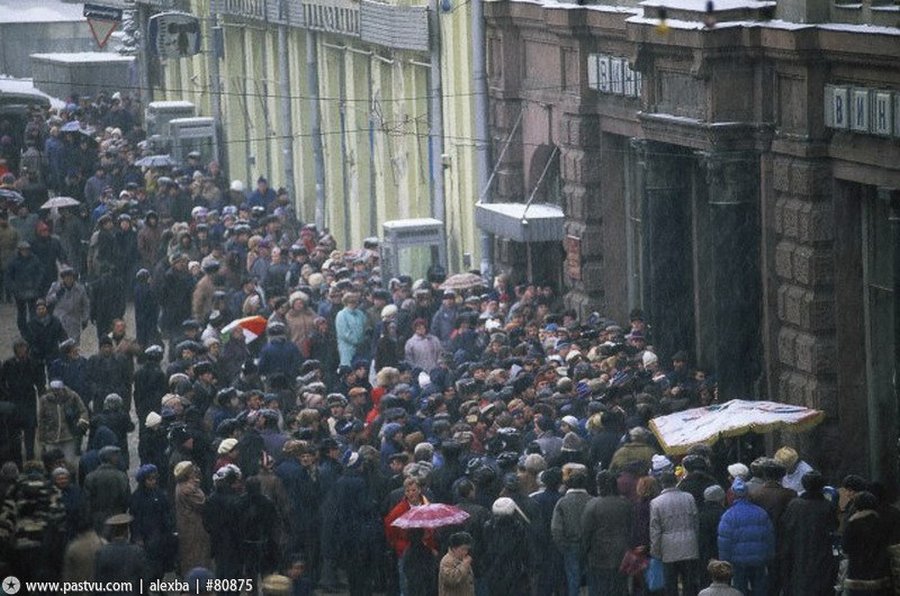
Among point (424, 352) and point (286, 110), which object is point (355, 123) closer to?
point (286, 110)

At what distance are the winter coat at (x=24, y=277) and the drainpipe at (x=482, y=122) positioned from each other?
5289mm

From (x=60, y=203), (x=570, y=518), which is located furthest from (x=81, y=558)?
(x=60, y=203)

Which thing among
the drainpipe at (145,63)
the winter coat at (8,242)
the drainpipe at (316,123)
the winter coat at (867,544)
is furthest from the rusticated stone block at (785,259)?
the drainpipe at (145,63)

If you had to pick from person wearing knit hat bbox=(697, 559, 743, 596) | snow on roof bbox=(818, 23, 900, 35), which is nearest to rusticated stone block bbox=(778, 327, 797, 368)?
snow on roof bbox=(818, 23, 900, 35)

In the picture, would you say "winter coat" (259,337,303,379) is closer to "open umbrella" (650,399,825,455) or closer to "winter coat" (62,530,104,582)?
"open umbrella" (650,399,825,455)

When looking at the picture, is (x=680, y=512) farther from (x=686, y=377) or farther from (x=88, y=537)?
(x=686, y=377)

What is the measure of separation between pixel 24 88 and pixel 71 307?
31.1m

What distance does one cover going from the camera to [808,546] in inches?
723

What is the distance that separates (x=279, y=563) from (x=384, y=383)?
4.64 metres

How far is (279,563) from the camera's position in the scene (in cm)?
1970

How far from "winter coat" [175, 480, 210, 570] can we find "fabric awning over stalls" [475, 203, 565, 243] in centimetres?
1092

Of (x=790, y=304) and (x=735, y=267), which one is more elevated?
(x=735, y=267)

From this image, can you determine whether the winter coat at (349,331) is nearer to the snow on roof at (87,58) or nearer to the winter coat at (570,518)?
the winter coat at (570,518)

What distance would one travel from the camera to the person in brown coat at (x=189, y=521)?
65.1 ft
